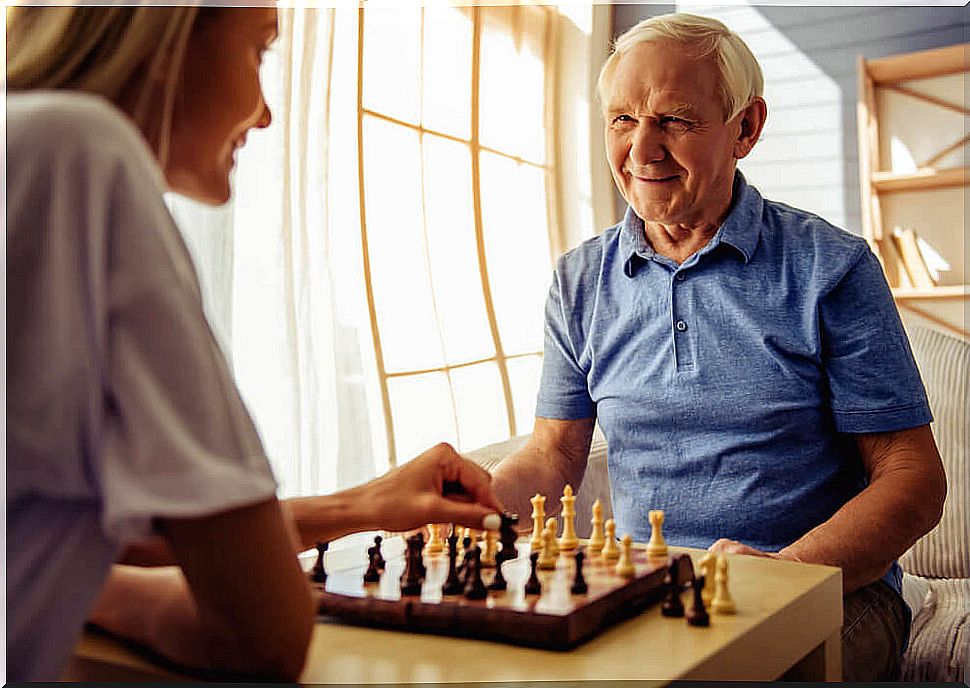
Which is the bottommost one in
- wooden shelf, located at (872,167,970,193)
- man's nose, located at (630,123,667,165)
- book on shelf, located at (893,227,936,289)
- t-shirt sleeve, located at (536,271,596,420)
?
t-shirt sleeve, located at (536,271,596,420)

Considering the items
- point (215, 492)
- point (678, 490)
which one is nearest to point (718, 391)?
point (678, 490)

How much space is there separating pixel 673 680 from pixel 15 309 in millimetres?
536

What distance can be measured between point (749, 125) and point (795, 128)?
228 centimetres

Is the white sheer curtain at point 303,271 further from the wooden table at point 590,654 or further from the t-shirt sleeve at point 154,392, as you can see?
the t-shirt sleeve at point 154,392

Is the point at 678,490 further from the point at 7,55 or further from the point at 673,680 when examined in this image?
the point at 7,55

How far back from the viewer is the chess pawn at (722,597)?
0.93m

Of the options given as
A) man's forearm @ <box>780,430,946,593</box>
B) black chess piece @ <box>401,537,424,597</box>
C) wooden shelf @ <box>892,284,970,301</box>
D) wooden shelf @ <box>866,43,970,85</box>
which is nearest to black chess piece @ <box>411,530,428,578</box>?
black chess piece @ <box>401,537,424,597</box>

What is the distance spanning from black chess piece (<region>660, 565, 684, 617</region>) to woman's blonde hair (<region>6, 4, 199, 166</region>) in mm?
605

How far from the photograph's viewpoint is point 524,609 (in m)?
0.86

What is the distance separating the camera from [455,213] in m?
3.26

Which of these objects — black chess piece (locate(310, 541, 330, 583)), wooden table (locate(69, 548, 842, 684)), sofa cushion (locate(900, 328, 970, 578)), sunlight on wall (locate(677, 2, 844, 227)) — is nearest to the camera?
wooden table (locate(69, 548, 842, 684))

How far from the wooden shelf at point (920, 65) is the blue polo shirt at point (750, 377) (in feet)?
6.55

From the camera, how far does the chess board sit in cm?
85

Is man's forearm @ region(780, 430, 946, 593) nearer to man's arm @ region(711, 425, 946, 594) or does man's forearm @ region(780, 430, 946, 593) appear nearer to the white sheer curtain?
man's arm @ region(711, 425, 946, 594)
